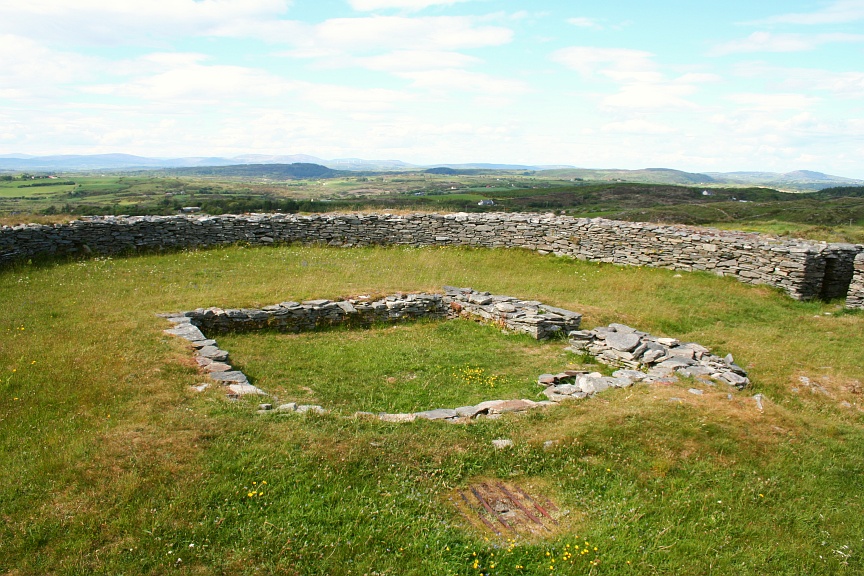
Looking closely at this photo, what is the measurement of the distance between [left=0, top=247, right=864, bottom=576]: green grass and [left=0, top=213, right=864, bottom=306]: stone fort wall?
22.1ft

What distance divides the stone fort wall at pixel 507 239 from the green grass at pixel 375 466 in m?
6.75

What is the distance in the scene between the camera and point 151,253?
19.8 metres

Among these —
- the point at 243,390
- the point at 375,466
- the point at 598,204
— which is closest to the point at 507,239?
the point at 243,390

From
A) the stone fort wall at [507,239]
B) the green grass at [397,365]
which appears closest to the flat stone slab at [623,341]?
the green grass at [397,365]

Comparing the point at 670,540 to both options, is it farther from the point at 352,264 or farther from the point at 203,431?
the point at 352,264

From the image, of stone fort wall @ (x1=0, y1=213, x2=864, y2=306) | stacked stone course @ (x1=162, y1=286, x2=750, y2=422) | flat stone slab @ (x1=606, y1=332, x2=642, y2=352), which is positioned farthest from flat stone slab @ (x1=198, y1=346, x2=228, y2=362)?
stone fort wall @ (x1=0, y1=213, x2=864, y2=306)

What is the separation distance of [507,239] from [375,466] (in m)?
17.5

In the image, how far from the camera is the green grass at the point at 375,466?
5305 millimetres

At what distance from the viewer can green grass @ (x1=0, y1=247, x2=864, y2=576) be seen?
530cm

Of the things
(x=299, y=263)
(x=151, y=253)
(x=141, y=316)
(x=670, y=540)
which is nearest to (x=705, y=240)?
(x=299, y=263)

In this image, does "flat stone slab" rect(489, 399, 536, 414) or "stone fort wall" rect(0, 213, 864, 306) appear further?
"stone fort wall" rect(0, 213, 864, 306)

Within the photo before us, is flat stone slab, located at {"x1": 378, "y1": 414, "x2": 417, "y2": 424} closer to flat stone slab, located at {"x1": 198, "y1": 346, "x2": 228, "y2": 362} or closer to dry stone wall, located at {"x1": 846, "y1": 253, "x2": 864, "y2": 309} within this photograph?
flat stone slab, located at {"x1": 198, "y1": 346, "x2": 228, "y2": 362}

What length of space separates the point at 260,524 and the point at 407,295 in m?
9.51

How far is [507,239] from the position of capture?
23.1 metres
